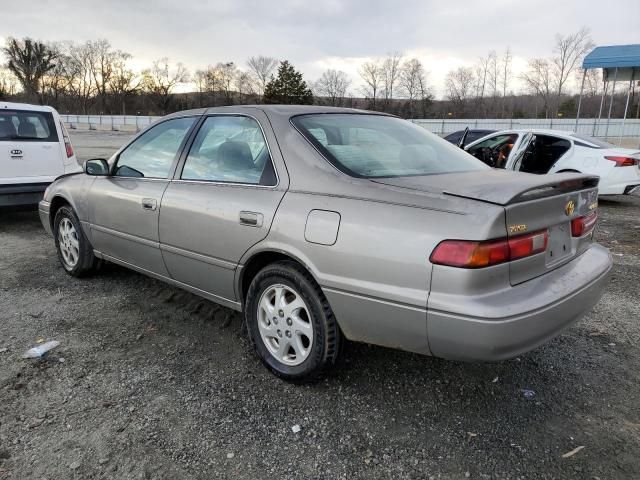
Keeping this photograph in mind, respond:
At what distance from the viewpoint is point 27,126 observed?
7.00 metres

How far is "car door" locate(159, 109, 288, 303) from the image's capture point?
112 inches

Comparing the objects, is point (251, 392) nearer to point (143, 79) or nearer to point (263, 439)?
point (263, 439)

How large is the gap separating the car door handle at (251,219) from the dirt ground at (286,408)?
0.91 meters

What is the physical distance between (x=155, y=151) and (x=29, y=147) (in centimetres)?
424

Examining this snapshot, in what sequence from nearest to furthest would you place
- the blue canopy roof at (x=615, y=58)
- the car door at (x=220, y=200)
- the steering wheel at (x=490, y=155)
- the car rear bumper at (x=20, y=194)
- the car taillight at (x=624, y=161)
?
1. the car door at (x=220, y=200)
2. the car rear bumper at (x=20, y=194)
3. the car taillight at (x=624, y=161)
4. the steering wheel at (x=490, y=155)
5. the blue canopy roof at (x=615, y=58)

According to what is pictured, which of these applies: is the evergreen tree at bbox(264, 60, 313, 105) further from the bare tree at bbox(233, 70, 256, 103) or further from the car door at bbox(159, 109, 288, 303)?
the car door at bbox(159, 109, 288, 303)

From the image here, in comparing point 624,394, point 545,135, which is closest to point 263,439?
point 624,394

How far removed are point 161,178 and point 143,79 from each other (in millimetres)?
87230

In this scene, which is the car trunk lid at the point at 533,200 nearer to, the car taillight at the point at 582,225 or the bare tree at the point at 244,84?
the car taillight at the point at 582,225

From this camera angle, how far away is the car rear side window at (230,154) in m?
2.96

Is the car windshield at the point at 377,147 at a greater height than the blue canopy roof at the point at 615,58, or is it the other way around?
the blue canopy roof at the point at 615,58

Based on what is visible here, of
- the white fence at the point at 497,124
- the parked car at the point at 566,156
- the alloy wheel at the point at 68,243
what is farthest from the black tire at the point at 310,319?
the white fence at the point at 497,124

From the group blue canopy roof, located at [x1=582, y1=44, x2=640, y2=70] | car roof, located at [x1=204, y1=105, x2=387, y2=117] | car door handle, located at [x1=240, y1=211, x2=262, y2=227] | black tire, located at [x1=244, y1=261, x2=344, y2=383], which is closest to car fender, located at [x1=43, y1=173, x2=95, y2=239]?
car roof, located at [x1=204, y1=105, x2=387, y2=117]

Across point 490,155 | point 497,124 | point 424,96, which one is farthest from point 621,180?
point 424,96
